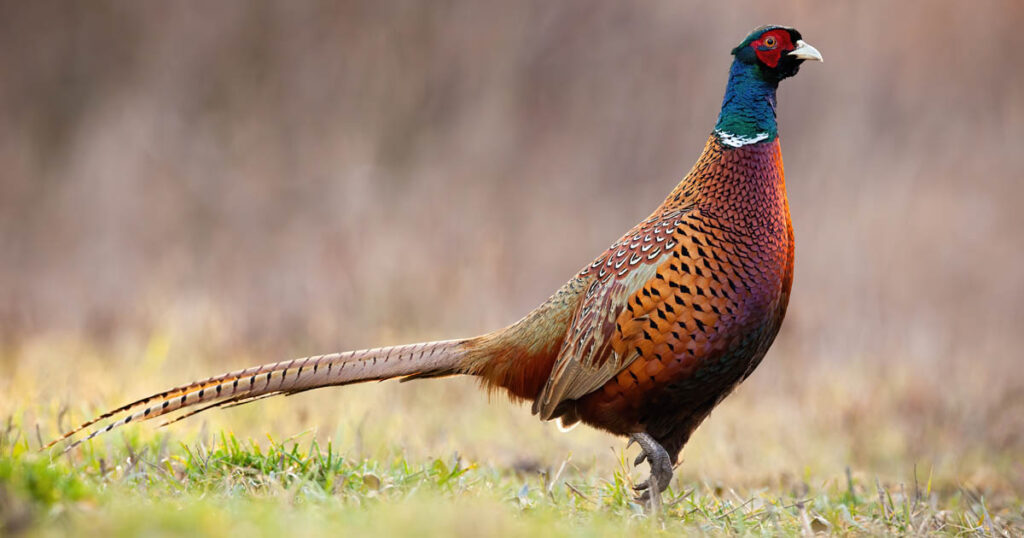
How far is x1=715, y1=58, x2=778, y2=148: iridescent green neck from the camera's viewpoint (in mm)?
3982

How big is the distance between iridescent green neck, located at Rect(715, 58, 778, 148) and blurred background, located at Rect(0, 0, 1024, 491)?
166 inches

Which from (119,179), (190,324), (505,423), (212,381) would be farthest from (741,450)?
(119,179)

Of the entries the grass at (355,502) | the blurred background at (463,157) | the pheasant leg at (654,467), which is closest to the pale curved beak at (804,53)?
the pheasant leg at (654,467)

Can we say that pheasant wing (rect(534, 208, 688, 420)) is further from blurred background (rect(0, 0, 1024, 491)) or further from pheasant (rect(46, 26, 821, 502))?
blurred background (rect(0, 0, 1024, 491))

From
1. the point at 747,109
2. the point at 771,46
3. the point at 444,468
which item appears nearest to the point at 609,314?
the point at 444,468

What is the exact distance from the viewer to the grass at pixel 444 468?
2.63 m

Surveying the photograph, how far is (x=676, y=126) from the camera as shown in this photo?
9.66 metres

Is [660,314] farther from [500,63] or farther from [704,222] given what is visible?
[500,63]

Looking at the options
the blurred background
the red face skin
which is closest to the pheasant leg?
the red face skin

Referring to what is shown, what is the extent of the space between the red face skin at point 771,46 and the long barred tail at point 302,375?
1.77 metres

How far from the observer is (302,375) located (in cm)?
379

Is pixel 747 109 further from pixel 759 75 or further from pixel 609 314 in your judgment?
pixel 609 314

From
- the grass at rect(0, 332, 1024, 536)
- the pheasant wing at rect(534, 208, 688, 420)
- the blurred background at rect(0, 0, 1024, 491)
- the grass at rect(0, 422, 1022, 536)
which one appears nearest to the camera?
the grass at rect(0, 422, 1022, 536)

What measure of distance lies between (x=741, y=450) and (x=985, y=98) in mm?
5562
